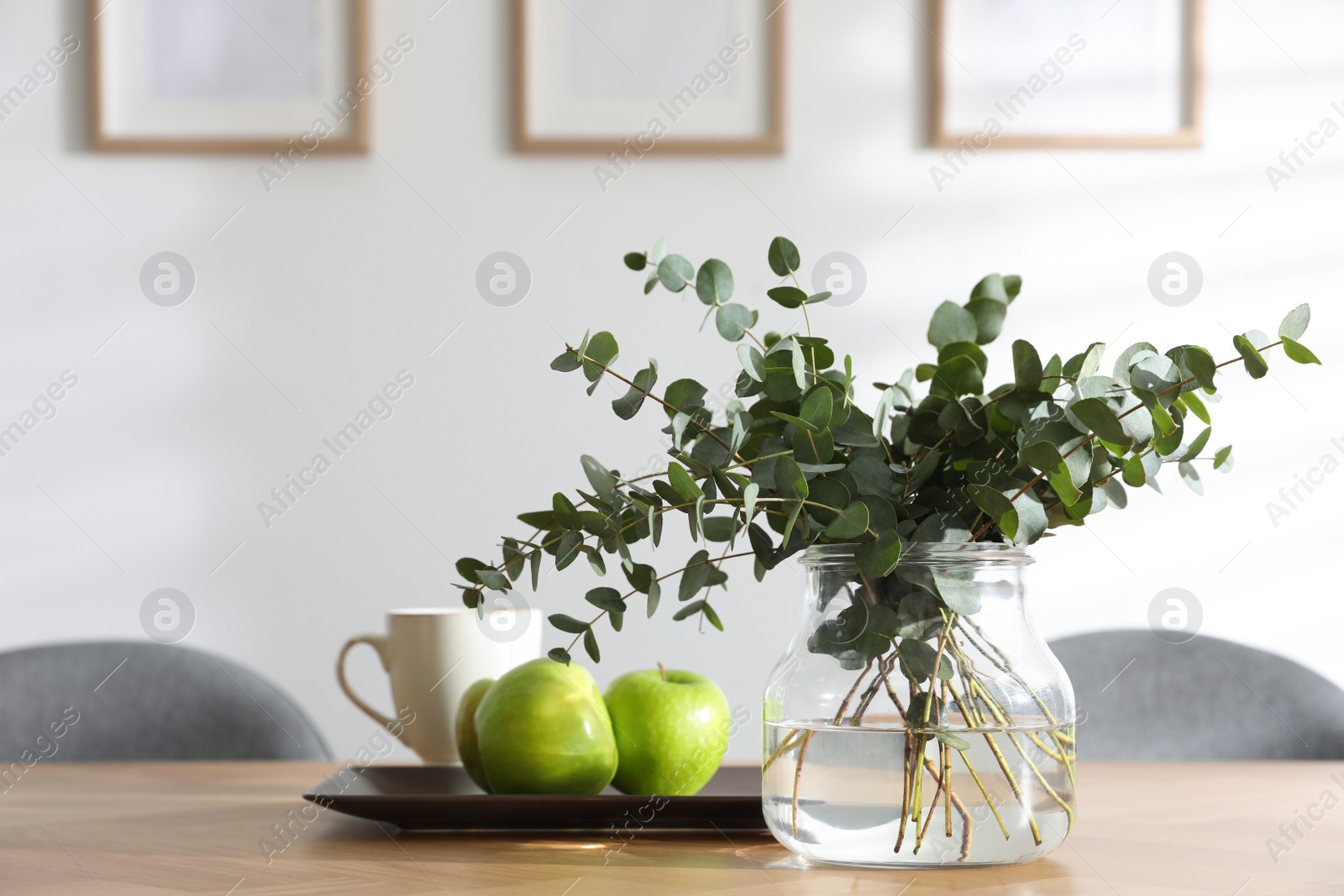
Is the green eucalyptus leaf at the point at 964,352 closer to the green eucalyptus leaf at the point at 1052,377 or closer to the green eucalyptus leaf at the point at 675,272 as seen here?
the green eucalyptus leaf at the point at 1052,377

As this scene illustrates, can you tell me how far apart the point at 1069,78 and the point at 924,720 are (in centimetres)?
155

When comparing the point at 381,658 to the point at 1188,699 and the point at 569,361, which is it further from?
the point at 1188,699

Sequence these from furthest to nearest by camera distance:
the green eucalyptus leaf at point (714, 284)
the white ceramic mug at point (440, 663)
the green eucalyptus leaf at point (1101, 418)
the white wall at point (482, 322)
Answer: the white wall at point (482, 322), the white ceramic mug at point (440, 663), the green eucalyptus leaf at point (714, 284), the green eucalyptus leaf at point (1101, 418)

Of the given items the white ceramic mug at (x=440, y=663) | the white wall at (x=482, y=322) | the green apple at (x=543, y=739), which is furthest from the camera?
the white wall at (x=482, y=322)

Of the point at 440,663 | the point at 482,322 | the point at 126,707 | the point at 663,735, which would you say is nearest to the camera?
the point at 663,735

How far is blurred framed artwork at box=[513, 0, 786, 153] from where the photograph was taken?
1.79 m

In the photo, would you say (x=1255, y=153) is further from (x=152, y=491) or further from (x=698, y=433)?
(x=152, y=491)

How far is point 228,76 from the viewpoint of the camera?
1.81 metres

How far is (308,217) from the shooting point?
5.89 feet

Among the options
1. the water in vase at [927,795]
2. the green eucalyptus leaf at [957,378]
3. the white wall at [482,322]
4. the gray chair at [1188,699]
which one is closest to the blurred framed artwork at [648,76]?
the white wall at [482,322]

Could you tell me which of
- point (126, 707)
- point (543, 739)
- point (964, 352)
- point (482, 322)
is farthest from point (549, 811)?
point (482, 322)

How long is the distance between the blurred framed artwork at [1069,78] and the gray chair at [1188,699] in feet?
2.80

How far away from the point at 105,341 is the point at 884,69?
1322 mm

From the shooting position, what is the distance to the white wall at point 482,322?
1.77 meters
